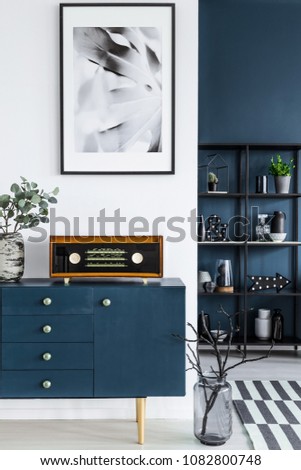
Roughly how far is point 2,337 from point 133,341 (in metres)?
0.59

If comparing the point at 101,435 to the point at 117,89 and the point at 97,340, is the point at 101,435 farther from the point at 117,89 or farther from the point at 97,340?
the point at 117,89

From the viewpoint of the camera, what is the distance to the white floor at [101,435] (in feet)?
8.18

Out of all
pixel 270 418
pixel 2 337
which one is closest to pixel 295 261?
pixel 270 418

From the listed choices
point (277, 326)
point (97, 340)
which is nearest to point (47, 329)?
point (97, 340)

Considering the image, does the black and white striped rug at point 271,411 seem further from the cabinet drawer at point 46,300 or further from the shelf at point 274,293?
the cabinet drawer at point 46,300

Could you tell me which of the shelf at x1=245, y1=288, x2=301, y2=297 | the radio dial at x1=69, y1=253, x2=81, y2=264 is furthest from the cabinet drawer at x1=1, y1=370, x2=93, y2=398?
the shelf at x1=245, y1=288, x2=301, y2=297

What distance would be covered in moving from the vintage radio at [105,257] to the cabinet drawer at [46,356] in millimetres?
326

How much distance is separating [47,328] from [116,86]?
1264mm

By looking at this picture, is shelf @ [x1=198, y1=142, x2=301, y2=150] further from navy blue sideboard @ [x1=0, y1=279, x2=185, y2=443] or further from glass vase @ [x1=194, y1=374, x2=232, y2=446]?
glass vase @ [x1=194, y1=374, x2=232, y2=446]

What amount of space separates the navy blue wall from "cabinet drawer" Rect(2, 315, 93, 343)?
258 cm

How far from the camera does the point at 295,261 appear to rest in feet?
15.2

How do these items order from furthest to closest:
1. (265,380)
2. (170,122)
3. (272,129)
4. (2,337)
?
(272,129), (265,380), (170,122), (2,337)

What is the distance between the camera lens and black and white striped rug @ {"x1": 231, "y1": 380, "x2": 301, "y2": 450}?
2586 millimetres
